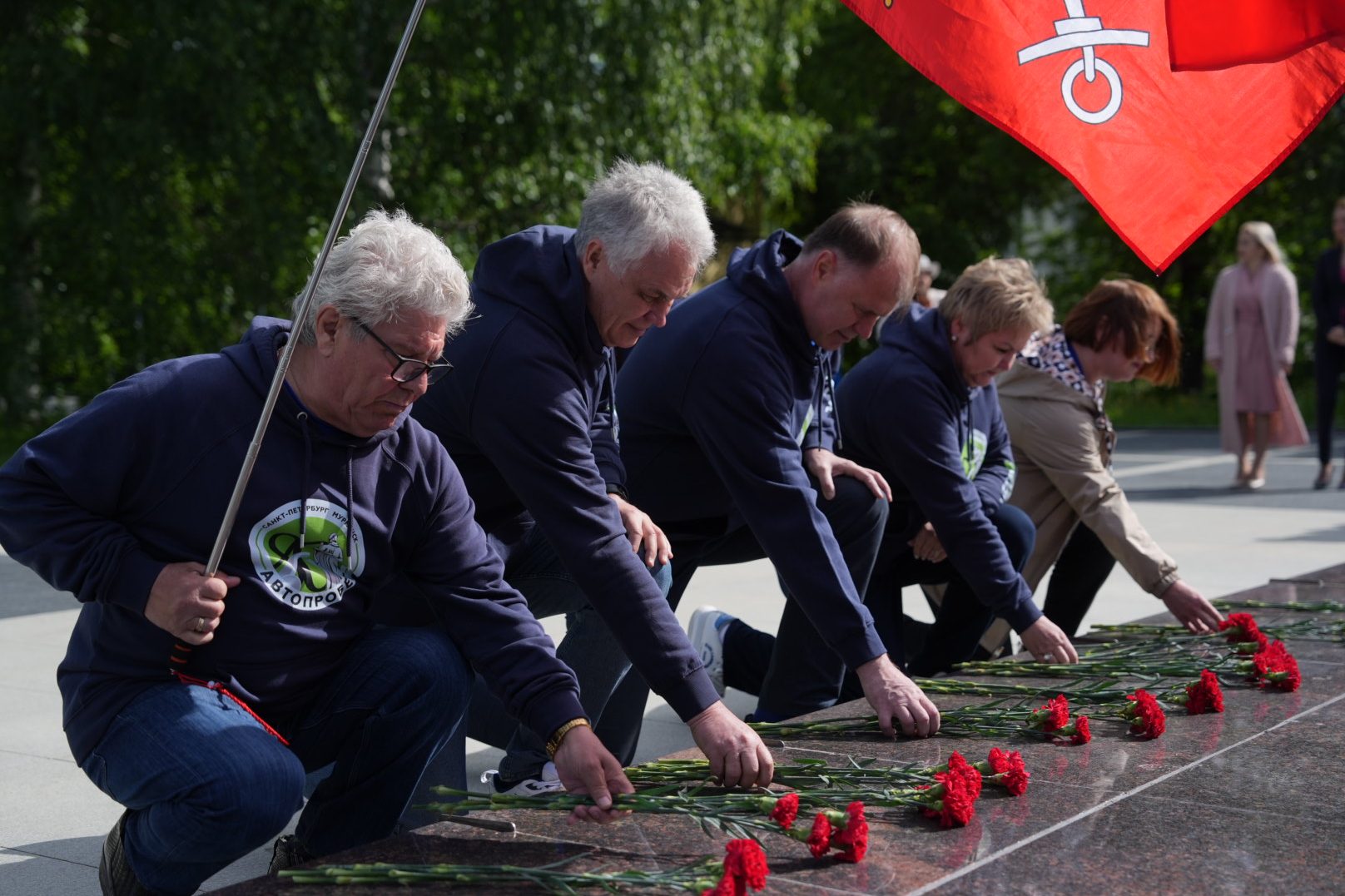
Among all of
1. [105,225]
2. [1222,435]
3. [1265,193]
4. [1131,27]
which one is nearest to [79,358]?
[105,225]

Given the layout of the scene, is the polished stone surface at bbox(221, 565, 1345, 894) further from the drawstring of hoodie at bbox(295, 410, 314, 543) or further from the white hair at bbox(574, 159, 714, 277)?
the white hair at bbox(574, 159, 714, 277)

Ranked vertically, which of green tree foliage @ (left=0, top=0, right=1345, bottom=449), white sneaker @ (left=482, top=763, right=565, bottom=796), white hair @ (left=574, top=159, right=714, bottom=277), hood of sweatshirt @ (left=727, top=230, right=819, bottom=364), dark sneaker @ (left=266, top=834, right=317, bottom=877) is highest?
green tree foliage @ (left=0, top=0, right=1345, bottom=449)

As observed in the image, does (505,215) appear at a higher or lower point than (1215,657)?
higher

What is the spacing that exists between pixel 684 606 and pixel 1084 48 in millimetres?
3970

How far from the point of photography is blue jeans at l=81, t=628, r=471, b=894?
2.77 meters

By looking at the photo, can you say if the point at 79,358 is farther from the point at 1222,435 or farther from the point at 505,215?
the point at 1222,435

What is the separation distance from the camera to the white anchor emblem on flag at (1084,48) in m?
3.45

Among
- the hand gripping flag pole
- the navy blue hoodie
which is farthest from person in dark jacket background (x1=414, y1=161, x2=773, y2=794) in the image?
the hand gripping flag pole

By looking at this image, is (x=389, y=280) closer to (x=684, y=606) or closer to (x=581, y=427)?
(x=581, y=427)

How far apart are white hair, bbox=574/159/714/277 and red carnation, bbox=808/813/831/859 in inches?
49.6

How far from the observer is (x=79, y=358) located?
15.8m

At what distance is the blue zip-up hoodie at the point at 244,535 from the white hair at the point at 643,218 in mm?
625

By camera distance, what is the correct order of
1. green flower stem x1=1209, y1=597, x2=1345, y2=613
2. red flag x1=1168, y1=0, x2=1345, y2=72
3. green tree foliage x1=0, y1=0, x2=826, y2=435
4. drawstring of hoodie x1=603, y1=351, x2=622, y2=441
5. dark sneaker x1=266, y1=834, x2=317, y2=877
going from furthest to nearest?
green tree foliage x1=0, y1=0, x2=826, y2=435
green flower stem x1=1209, y1=597, x2=1345, y2=613
drawstring of hoodie x1=603, y1=351, x2=622, y2=441
red flag x1=1168, y1=0, x2=1345, y2=72
dark sneaker x1=266, y1=834, x2=317, y2=877

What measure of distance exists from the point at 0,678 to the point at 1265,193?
2424cm
